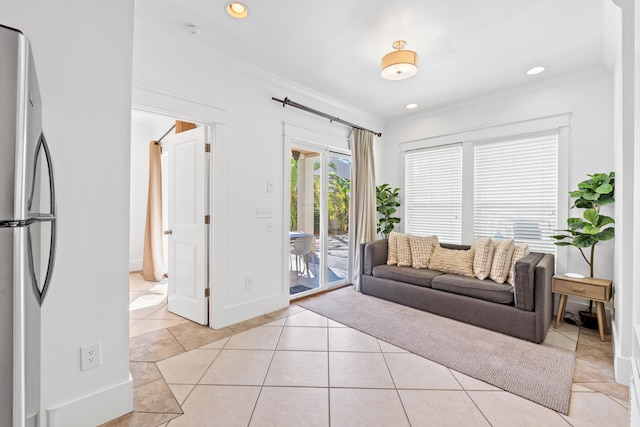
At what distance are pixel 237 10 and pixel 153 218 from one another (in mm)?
3547

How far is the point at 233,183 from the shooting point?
2.91 metres

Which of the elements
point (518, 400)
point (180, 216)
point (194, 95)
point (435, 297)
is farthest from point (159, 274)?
point (518, 400)

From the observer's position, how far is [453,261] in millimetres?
3416

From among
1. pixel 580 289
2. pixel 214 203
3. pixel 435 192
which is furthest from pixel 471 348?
pixel 214 203

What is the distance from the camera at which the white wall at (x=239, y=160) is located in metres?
2.52

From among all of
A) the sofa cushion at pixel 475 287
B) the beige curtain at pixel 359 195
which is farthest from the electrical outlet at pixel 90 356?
the beige curtain at pixel 359 195

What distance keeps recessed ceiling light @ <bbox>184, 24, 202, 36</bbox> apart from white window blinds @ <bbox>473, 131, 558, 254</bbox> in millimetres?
3542

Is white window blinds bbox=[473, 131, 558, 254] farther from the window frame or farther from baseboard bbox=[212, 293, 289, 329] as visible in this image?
baseboard bbox=[212, 293, 289, 329]

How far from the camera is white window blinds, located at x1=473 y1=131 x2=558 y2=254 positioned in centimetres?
337

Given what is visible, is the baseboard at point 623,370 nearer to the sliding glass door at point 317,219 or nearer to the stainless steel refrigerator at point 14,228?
the sliding glass door at point 317,219

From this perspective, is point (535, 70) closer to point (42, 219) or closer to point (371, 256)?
point (371, 256)

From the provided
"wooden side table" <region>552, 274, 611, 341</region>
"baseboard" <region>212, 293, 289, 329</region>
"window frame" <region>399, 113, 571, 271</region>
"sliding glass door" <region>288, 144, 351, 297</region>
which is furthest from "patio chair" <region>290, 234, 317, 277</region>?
"wooden side table" <region>552, 274, 611, 341</region>

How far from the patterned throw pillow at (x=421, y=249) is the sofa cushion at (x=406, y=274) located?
126 mm

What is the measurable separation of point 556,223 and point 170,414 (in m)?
4.07
